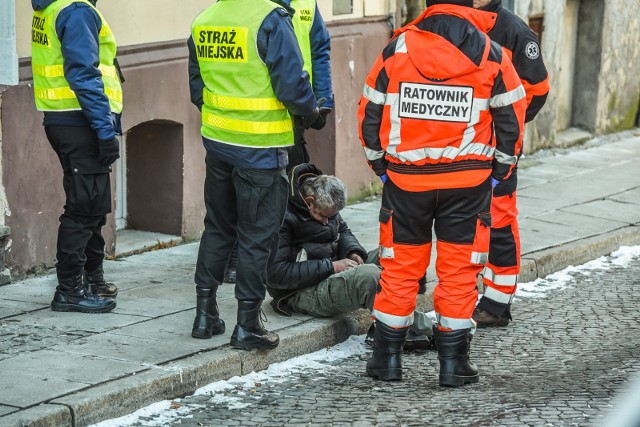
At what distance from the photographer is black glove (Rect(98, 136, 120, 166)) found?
6.54 metres

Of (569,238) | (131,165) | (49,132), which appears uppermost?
(49,132)

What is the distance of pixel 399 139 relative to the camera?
580 centimetres

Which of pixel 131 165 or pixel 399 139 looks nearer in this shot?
pixel 399 139

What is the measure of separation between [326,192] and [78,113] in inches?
54.4

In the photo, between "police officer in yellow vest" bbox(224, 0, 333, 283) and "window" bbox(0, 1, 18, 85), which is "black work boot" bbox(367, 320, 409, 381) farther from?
"window" bbox(0, 1, 18, 85)

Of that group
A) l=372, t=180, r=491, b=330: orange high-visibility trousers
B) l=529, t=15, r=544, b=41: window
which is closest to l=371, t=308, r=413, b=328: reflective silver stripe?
l=372, t=180, r=491, b=330: orange high-visibility trousers

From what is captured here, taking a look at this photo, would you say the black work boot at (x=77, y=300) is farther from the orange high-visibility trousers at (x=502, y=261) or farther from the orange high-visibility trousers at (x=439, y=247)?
the orange high-visibility trousers at (x=502, y=261)

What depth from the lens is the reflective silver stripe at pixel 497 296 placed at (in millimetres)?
7059

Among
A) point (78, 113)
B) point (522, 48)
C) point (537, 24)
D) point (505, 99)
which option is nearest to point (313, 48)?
point (522, 48)

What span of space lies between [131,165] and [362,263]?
2755mm

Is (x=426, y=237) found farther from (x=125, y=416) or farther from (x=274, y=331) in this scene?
(x=125, y=416)

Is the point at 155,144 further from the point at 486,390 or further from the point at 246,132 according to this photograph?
the point at 486,390

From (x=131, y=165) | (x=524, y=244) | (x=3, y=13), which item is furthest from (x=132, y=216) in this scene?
(x=524, y=244)

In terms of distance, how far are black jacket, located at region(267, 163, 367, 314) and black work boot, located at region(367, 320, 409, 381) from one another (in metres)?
0.67
